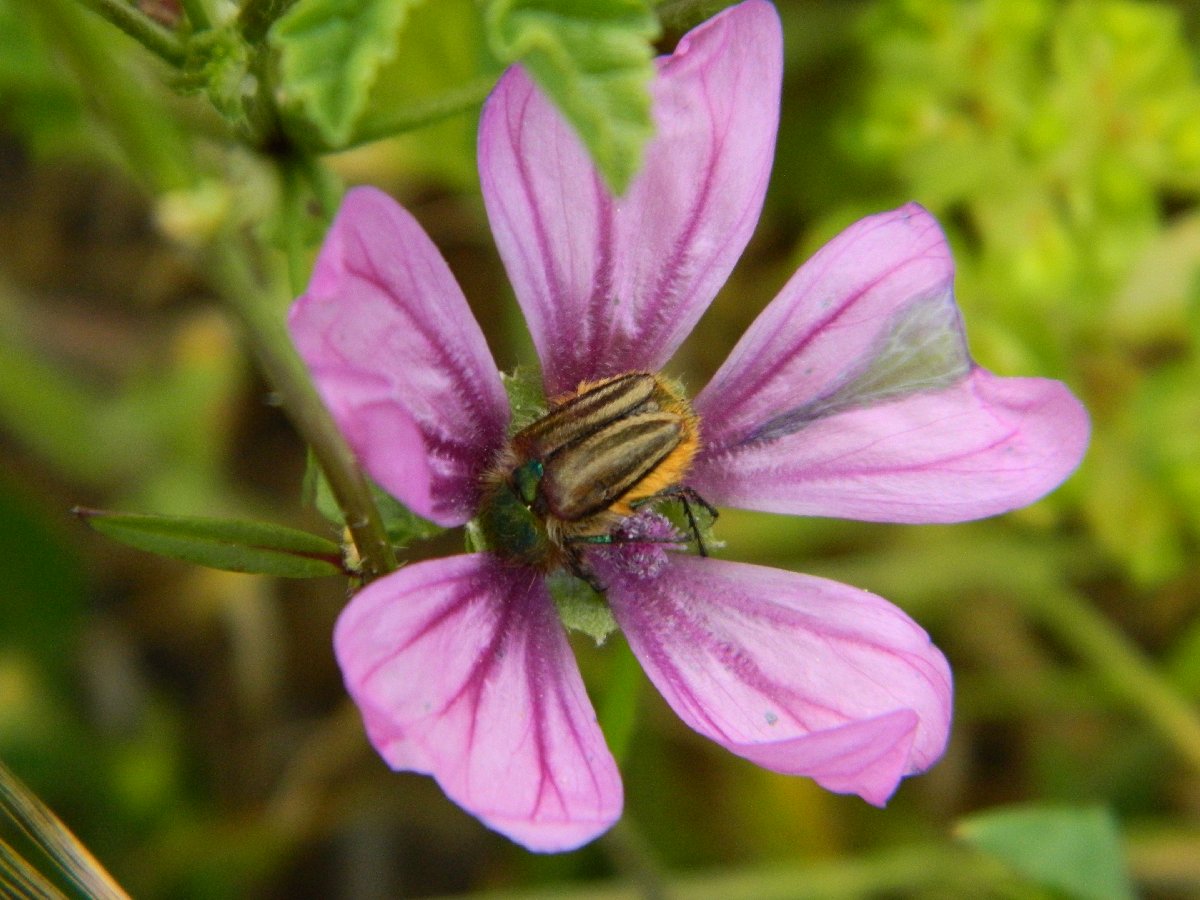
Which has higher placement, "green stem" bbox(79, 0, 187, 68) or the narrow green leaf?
"green stem" bbox(79, 0, 187, 68)

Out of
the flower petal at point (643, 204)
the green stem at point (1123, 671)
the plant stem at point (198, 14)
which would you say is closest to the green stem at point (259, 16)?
the plant stem at point (198, 14)

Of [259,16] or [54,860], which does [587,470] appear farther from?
[54,860]

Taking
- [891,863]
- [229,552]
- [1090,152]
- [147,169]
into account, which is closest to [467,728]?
[229,552]

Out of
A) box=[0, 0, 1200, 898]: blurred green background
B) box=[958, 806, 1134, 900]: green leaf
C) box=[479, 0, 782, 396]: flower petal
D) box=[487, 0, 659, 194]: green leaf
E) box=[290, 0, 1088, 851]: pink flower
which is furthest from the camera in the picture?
box=[0, 0, 1200, 898]: blurred green background

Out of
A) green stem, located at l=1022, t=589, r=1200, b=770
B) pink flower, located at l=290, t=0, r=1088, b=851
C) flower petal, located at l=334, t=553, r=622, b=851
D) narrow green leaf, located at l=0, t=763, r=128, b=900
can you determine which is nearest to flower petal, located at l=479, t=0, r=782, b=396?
pink flower, located at l=290, t=0, r=1088, b=851

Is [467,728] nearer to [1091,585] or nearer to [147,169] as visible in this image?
[147,169]

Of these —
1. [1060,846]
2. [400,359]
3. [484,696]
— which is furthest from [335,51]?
[1060,846]

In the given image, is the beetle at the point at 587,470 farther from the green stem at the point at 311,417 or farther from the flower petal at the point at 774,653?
the green stem at the point at 311,417

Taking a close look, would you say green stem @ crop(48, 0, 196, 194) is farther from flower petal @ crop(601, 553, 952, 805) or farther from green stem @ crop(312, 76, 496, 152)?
flower petal @ crop(601, 553, 952, 805)

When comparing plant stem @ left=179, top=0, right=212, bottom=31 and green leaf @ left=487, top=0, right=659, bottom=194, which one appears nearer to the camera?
green leaf @ left=487, top=0, right=659, bottom=194
